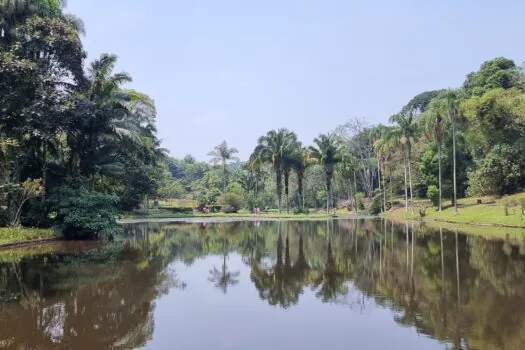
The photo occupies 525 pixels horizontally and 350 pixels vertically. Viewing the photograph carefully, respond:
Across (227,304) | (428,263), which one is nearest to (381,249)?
(428,263)

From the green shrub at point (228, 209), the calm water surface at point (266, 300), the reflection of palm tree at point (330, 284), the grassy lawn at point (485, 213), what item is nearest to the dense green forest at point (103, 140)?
the grassy lawn at point (485, 213)

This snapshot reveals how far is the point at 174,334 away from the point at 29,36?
21.6m

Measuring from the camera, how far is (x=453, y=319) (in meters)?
8.71

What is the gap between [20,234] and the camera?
23.5 meters

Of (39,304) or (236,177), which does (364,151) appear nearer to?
(236,177)

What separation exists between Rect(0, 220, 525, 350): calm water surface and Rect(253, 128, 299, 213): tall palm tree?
39.7 meters

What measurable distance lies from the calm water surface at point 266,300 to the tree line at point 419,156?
25.6 meters

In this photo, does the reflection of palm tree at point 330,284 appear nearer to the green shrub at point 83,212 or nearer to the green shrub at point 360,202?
the green shrub at point 83,212

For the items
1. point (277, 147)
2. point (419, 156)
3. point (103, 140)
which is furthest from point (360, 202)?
point (103, 140)

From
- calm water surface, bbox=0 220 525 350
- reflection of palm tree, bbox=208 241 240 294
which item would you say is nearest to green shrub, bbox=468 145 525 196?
calm water surface, bbox=0 220 525 350

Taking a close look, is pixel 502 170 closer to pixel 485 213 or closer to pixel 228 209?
pixel 485 213

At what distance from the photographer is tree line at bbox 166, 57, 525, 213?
42531 millimetres

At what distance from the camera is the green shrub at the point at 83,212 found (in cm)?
2539

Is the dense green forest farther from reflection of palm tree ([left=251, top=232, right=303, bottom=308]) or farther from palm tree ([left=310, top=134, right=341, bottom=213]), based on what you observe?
reflection of palm tree ([left=251, top=232, right=303, bottom=308])
